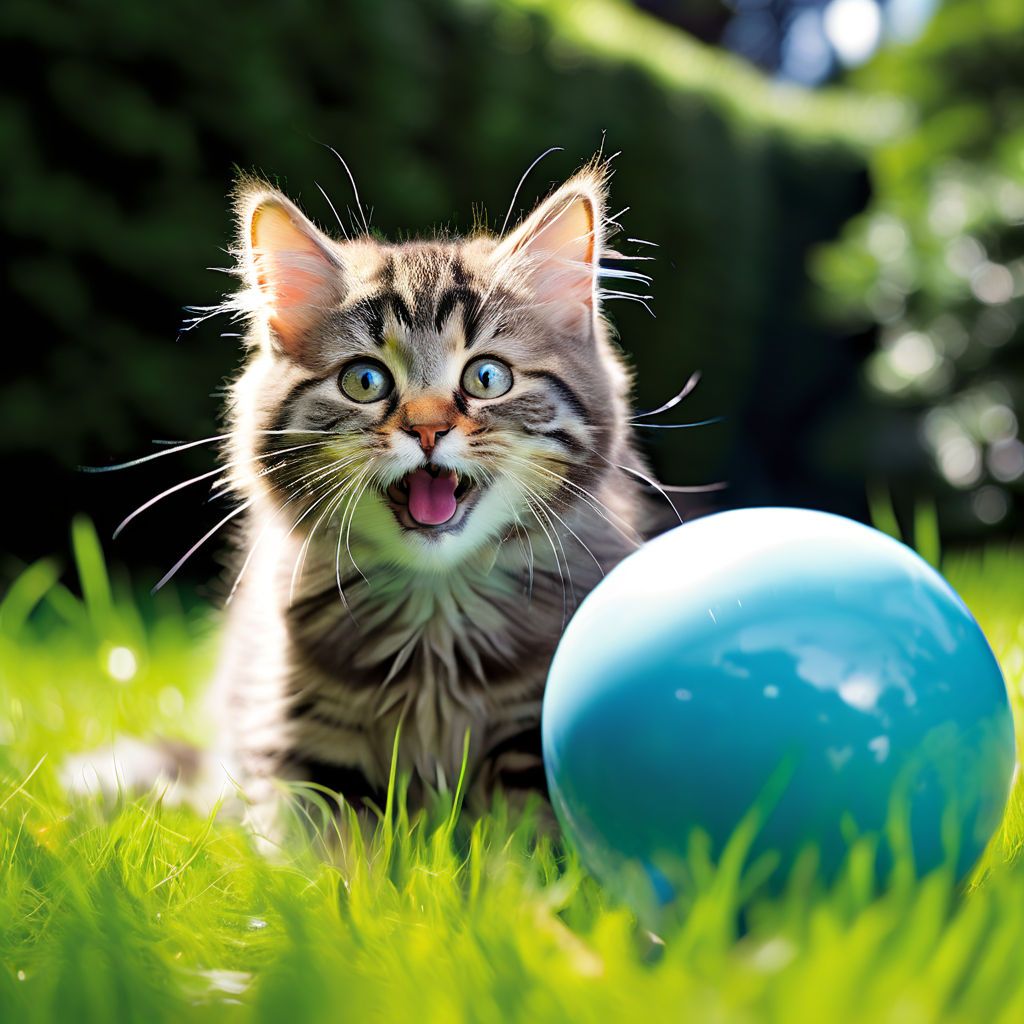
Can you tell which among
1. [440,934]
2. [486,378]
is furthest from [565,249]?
[440,934]

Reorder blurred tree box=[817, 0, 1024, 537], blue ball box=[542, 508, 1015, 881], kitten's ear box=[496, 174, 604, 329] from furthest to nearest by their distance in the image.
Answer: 1. blurred tree box=[817, 0, 1024, 537]
2. kitten's ear box=[496, 174, 604, 329]
3. blue ball box=[542, 508, 1015, 881]

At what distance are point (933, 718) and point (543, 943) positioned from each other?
462mm

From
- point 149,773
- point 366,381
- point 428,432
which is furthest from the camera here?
point 149,773

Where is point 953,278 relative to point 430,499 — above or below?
above

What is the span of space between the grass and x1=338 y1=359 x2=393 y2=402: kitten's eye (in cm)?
58

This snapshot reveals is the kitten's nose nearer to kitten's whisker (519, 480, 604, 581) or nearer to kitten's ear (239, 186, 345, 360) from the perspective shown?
kitten's whisker (519, 480, 604, 581)

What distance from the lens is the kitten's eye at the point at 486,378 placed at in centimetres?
159

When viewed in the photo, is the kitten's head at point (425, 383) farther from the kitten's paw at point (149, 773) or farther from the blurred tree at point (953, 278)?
the blurred tree at point (953, 278)

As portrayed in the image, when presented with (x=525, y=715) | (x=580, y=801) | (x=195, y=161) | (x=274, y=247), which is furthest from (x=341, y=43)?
(x=580, y=801)

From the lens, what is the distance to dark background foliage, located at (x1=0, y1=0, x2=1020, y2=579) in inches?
133

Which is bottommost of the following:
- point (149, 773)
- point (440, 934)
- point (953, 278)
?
point (149, 773)

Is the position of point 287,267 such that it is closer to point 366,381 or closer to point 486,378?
point 366,381

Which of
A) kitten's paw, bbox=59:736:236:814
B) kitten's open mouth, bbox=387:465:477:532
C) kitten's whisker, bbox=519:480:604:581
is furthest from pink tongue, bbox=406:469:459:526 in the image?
kitten's paw, bbox=59:736:236:814

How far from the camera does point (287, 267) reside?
5.60 feet
